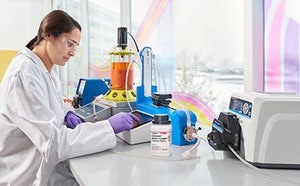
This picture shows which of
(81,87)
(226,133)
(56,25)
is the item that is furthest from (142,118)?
(81,87)

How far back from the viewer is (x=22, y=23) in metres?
4.75

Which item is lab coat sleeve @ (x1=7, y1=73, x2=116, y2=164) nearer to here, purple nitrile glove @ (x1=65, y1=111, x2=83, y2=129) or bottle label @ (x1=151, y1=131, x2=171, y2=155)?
bottle label @ (x1=151, y1=131, x2=171, y2=155)

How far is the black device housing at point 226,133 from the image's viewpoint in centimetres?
101

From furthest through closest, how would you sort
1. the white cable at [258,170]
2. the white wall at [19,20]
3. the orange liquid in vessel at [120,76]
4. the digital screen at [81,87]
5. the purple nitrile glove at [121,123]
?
the white wall at [19,20] → the digital screen at [81,87] → the orange liquid in vessel at [120,76] → the purple nitrile glove at [121,123] → the white cable at [258,170]

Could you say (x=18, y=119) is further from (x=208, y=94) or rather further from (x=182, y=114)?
(x=208, y=94)

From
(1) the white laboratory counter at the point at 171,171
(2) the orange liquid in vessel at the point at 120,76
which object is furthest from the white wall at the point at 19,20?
(1) the white laboratory counter at the point at 171,171

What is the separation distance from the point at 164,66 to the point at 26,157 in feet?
4.00

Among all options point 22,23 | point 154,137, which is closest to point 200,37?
point 154,137

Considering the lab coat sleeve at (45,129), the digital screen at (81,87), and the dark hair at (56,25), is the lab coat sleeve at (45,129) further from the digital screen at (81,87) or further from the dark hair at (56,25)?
the digital screen at (81,87)

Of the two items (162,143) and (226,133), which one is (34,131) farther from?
(226,133)

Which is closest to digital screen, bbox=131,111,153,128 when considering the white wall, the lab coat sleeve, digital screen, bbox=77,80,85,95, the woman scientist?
the woman scientist

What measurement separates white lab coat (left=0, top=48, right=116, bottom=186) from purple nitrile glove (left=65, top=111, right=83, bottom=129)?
5 centimetres

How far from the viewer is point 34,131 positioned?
1076 mm

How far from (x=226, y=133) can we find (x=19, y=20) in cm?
455
